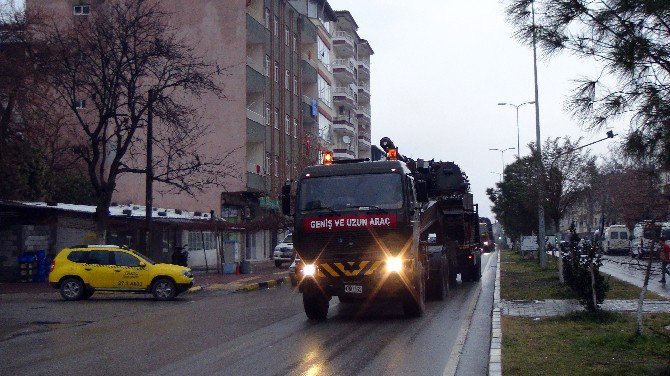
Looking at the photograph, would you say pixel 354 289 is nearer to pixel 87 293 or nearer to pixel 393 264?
pixel 393 264

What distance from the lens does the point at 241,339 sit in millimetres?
14227

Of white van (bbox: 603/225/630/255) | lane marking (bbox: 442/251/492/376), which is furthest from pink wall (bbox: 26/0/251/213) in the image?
white van (bbox: 603/225/630/255)

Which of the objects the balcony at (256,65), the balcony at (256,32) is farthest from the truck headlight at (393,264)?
the balcony at (256,32)

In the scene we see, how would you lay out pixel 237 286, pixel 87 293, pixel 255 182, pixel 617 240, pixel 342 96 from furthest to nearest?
pixel 342 96 → pixel 617 240 → pixel 255 182 → pixel 237 286 → pixel 87 293

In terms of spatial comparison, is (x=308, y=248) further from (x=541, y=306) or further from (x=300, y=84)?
(x=300, y=84)

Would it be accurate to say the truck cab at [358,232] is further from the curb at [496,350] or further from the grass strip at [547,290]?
the grass strip at [547,290]

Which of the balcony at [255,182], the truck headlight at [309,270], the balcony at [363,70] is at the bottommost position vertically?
the truck headlight at [309,270]

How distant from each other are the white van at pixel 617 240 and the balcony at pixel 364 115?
30759mm

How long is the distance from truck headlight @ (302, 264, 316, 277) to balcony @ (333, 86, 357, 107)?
58.7m

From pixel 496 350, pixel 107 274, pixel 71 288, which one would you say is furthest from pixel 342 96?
pixel 496 350

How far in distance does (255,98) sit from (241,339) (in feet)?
131

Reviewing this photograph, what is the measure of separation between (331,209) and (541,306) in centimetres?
557

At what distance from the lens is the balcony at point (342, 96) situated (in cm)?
7475

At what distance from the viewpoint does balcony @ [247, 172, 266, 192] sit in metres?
49.7
